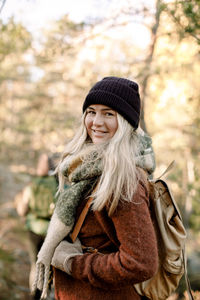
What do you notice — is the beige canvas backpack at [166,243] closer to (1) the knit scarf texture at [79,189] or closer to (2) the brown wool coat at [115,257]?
(2) the brown wool coat at [115,257]

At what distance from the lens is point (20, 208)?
3.78m

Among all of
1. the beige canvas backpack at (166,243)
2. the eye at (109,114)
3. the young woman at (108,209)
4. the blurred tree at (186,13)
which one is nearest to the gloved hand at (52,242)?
the young woman at (108,209)

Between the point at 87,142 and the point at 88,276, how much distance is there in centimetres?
93

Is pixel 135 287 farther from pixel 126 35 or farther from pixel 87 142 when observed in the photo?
pixel 126 35

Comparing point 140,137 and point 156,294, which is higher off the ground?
point 140,137

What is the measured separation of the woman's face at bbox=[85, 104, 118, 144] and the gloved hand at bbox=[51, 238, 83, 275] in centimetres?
69

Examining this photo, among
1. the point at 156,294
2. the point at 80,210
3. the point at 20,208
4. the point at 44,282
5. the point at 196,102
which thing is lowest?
the point at 20,208

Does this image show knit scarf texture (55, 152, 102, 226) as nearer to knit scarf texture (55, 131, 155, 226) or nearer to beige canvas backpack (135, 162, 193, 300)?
knit scarf texture (55, 131, 155, 226)

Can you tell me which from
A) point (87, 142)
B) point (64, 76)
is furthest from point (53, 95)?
point (87, 142)

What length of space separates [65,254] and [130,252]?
439 mm

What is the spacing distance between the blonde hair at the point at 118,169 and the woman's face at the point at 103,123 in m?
0.05

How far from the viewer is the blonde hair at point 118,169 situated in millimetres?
1462

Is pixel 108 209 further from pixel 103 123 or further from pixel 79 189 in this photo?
pixel 103 123

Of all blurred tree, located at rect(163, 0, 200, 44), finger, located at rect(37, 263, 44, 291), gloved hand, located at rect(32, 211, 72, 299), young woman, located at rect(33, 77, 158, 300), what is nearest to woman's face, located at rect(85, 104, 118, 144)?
young woman, located at rect(33, 77, 158, 300)
